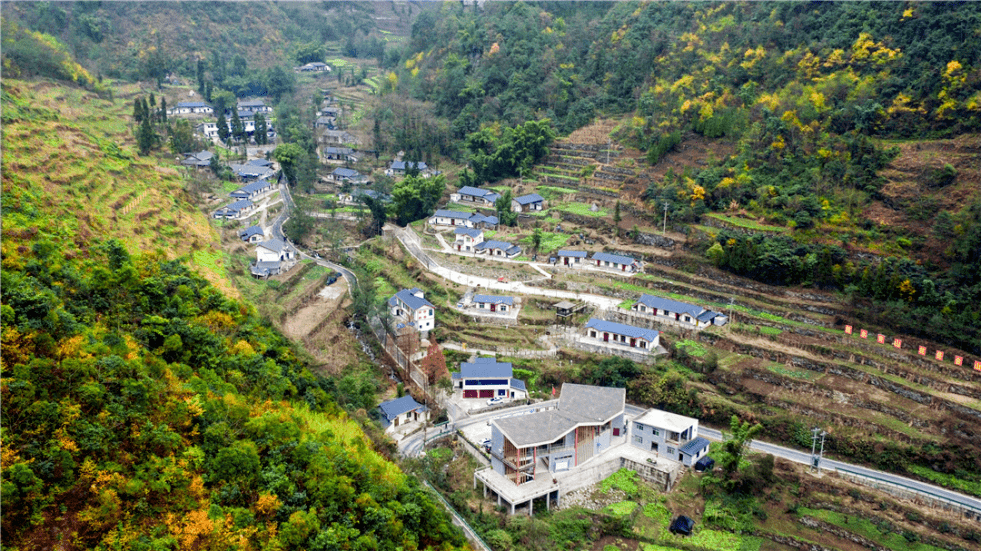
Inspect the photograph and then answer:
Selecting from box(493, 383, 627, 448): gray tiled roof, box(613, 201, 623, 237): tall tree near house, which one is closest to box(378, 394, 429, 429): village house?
box(493, 383, 627, 448): gray tiled roof

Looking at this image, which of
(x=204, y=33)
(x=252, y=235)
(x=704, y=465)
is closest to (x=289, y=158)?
(x=252, y=235)

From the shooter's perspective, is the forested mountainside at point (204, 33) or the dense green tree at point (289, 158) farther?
the forested mountainside at point (204, 33)

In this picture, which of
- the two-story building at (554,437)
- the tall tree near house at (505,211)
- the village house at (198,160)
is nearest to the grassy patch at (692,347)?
the two-story building at (554,437)

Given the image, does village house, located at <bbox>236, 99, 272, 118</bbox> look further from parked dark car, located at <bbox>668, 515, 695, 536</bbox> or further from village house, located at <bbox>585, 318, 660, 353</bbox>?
parked dark car, located at <bbox>668, 515, 695, 536</bbox>

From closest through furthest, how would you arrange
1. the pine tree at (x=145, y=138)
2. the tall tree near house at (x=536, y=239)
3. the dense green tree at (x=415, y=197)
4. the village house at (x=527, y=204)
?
the tall tree near house at (x=536, y=239) < the pine tree at (x=145, y=138) < the village house at (x=527, y=204) < the dense green tree at (x=415, y=197)

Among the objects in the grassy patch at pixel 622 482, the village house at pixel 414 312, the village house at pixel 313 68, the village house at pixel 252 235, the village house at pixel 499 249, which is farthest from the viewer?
the village house at pixel 313 68

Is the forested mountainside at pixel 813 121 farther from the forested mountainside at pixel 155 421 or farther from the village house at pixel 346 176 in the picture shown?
the forested mountainside at pixel 155 421
